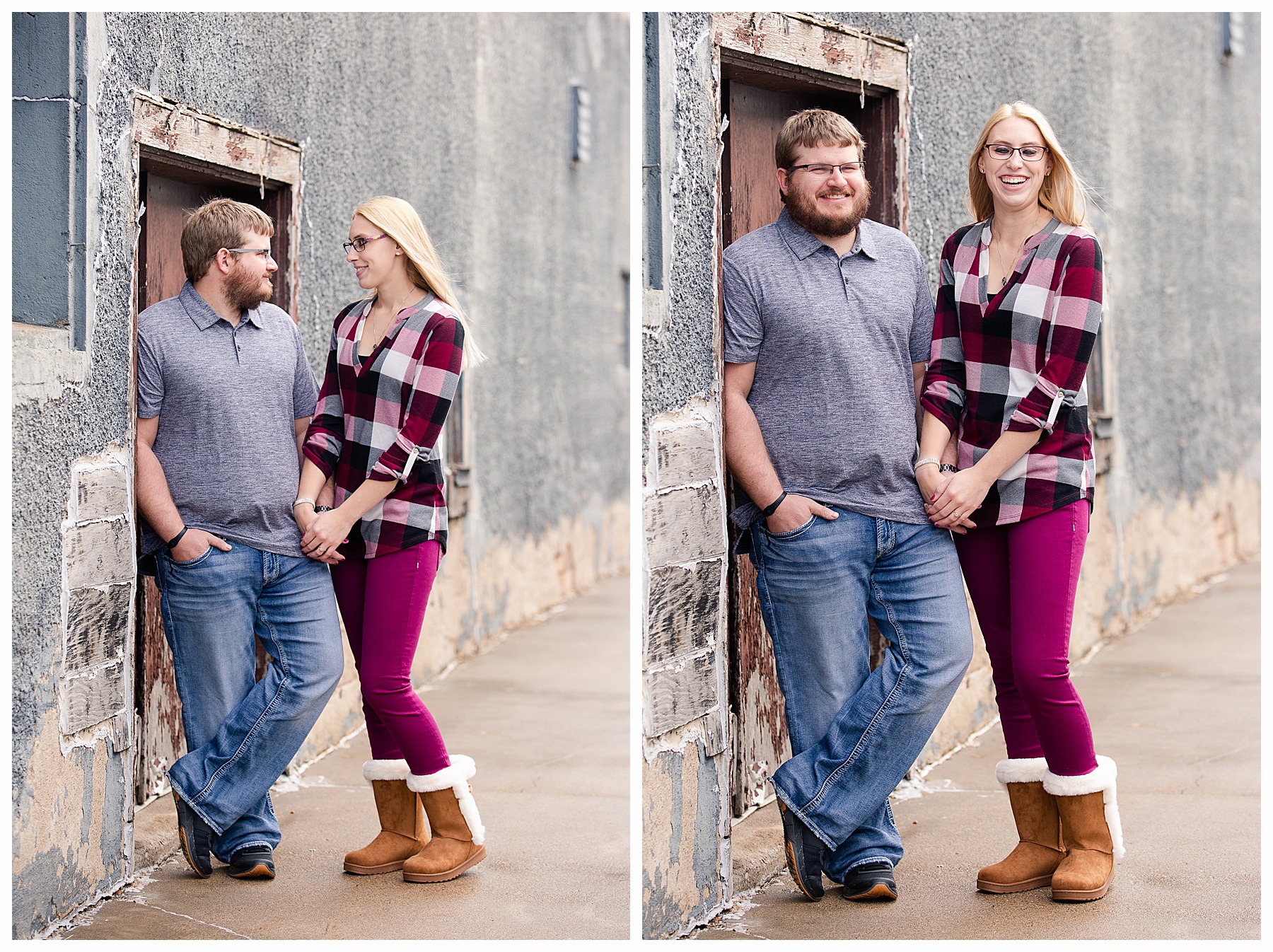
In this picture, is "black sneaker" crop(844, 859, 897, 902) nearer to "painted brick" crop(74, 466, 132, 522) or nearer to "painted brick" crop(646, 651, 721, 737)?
"painted brick" crop(646, 651, 721, 737)

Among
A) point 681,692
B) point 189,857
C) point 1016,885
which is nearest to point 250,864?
point 189,857

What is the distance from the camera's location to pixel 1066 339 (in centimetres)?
343

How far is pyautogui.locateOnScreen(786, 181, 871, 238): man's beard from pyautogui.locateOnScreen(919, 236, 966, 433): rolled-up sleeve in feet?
0.87

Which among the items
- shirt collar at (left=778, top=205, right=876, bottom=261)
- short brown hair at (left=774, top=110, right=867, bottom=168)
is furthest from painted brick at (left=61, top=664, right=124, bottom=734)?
short brown hair at (left=774, top=110, right=867, bottom=168)

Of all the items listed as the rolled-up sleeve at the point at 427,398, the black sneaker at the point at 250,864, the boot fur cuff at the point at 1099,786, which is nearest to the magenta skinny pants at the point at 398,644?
the rolled-up sleeve at the point at 427,398

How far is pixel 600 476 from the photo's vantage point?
11078 millimetres

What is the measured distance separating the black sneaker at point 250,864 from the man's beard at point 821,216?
86.0 inches

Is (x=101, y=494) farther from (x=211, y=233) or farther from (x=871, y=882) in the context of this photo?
(x=871, y=882)

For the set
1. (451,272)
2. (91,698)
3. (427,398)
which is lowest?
(91,698)

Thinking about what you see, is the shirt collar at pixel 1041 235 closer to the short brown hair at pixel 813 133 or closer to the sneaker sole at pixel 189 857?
the short brown hair at pixel 813 133

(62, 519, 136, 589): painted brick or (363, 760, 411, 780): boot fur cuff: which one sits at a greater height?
(62, 519, 136, 589): painted brick

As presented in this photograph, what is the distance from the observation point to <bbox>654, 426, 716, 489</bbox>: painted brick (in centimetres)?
338

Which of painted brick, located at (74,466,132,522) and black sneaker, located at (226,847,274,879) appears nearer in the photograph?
painted brick, located at (74,466,132,522)

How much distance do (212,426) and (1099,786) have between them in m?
2.41
